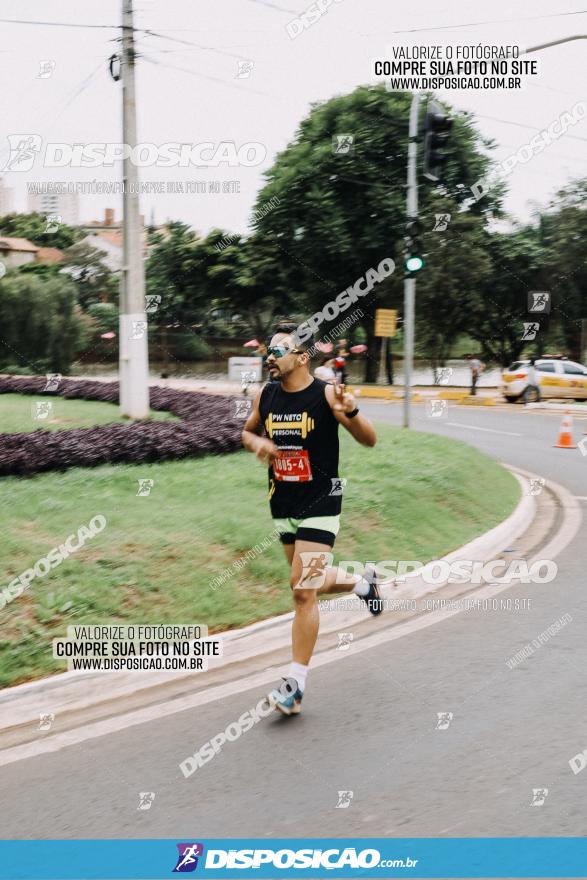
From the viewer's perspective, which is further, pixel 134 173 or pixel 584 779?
pixel 134 173

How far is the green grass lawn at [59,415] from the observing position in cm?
1341

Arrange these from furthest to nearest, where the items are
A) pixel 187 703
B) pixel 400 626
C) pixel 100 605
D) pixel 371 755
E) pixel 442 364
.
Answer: pixel 442 364 < pixel 400 626 < pixel 100 605 < pixel 187 703 < pixel 371 755

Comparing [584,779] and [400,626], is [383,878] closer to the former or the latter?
[584,779]

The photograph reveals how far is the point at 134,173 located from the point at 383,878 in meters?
12.5

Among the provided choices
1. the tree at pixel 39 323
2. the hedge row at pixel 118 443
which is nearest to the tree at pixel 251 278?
the tree at pixel 39 323

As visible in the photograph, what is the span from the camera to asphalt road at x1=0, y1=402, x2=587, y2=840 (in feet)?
12.0

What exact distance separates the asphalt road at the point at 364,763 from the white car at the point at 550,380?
23.2m

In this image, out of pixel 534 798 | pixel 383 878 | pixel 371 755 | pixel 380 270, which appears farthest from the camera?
pixel 380 270

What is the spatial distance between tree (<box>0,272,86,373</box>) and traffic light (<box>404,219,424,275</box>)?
2136cm

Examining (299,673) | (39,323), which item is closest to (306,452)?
(299,673)

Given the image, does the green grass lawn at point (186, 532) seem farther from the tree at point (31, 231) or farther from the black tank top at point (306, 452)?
the tree at point (31, 231)

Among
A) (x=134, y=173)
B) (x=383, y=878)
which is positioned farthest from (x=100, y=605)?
(x=134, y=173)

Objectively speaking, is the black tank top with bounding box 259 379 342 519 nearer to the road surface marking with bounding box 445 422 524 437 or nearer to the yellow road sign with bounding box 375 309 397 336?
the yellow road sign with bounding box 375 309 397 336

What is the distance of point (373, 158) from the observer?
3519 centimetres
